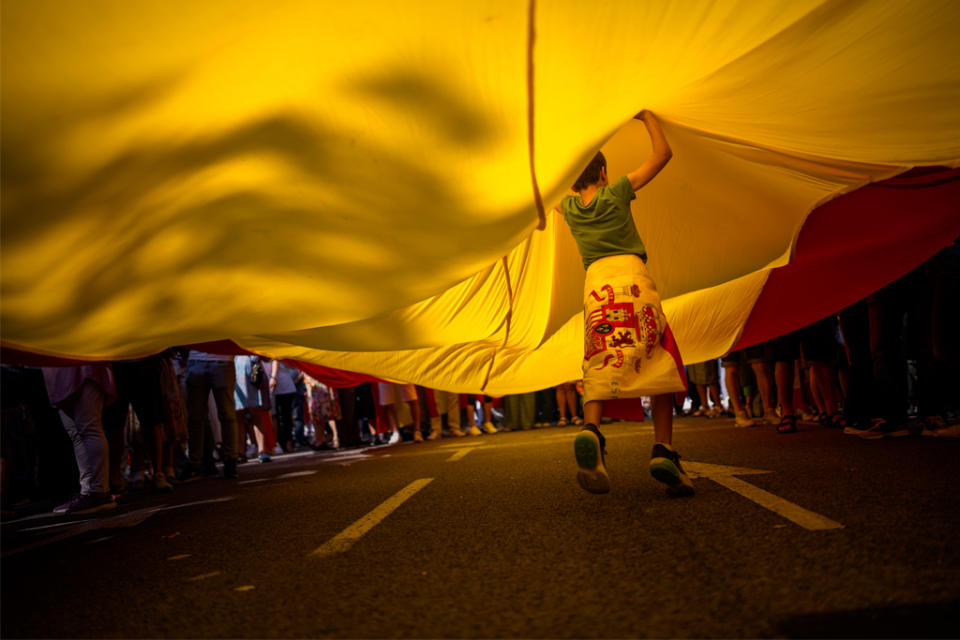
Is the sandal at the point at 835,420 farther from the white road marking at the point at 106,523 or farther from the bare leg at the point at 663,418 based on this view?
the white road marking at the point at 106,523

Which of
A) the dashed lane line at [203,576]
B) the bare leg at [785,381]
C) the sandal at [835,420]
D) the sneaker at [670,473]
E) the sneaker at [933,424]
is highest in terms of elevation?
the bare leg at [785,381]

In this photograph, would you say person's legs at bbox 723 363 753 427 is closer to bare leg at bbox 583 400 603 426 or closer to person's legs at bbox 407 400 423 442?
bare leg at bbox 583 400 603 426

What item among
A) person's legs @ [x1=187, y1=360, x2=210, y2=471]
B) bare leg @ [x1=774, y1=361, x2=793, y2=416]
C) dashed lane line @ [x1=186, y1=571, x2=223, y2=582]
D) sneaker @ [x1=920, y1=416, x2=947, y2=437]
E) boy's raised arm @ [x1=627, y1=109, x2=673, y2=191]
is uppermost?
boy's raised arm @ [x1=627, y1=109, x2=673, y2=191]

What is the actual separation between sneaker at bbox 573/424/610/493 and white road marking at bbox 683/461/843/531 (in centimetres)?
63

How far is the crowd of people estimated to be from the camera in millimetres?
5062

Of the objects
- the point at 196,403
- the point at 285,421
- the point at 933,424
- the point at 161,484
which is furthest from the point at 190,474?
the point at 933,424

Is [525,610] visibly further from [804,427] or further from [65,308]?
[804,427]

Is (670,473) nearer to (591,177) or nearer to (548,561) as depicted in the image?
(548,561)

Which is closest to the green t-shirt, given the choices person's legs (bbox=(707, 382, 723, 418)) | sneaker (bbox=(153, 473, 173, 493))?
sneaker (bbox=(153, 473, 173, 493))

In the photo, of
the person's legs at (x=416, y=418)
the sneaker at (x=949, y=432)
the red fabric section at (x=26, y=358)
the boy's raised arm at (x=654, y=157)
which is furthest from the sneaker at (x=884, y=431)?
the person's legs at (x=416, y=418)

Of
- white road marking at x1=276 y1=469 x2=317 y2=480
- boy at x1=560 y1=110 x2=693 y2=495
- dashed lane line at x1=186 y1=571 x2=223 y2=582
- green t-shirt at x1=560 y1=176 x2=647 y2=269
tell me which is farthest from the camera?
white road marking at x1=276 y1=469 x2=317 y2=480

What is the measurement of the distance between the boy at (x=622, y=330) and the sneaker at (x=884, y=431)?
7.99ft

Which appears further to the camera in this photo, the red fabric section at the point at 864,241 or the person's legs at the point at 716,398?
the person's legs at the point at 716,398

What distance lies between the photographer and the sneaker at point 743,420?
743cm
